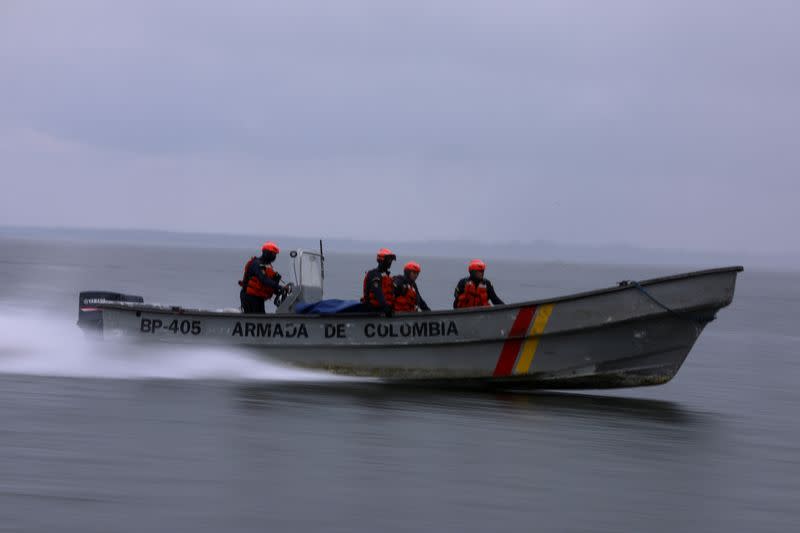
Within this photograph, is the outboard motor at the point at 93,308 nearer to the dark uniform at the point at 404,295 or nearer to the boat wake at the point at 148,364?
the boat wake at the point at 148,364

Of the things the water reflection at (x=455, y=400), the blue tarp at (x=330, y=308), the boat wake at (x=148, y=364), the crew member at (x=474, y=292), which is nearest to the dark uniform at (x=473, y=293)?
the crew member at (x=474, y=292)

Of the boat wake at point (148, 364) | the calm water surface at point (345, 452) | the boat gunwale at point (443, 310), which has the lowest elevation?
the calm water surface at point (345, 452)

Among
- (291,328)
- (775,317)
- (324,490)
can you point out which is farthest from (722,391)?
(775,317)

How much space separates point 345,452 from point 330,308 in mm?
4497

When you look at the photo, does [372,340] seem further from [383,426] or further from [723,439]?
[723,439]

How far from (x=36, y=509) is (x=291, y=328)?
23.9 ft

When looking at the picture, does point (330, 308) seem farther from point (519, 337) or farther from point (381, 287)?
point (519, 337)

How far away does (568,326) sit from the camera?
14766 mm

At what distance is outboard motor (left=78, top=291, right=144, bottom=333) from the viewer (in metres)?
17.0

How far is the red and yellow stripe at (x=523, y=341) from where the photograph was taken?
14.8m

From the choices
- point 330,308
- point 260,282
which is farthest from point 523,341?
point 260,282

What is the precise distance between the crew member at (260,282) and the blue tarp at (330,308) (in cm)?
48

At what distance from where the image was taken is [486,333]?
1503 centimetres

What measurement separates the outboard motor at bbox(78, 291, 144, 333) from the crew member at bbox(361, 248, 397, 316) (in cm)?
404
